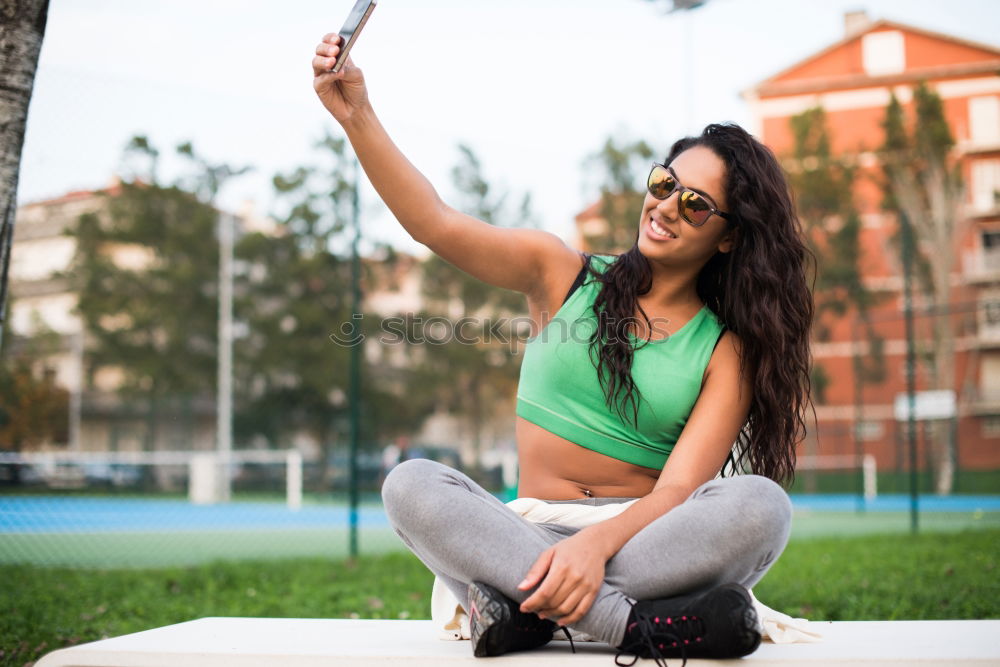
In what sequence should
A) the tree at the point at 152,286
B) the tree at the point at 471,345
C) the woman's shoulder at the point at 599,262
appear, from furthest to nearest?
the tree at the point at 471,345
the tree at the point at 152,286
the woman's shoulder at the point at 599,262

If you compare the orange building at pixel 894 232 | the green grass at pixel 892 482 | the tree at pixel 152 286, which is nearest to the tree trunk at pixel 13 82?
the tree at pixel 152 286

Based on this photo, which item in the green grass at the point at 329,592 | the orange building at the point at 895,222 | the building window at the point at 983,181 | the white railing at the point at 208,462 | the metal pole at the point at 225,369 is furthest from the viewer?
the building window at the point at 983,181

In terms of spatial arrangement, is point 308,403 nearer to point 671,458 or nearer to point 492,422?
point 492,422

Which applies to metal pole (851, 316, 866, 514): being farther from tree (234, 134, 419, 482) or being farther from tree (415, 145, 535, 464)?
tree (234, 134, 419, 482)

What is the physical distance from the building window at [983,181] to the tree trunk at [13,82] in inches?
982

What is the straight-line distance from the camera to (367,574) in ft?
19.2

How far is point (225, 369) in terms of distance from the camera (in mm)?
16172

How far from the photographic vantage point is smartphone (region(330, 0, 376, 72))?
6.27 ft

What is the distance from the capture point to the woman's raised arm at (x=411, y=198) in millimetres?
1989

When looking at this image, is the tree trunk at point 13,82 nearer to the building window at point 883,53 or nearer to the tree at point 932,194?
the tree at point 932,194

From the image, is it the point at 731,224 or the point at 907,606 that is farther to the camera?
the point at 907,606

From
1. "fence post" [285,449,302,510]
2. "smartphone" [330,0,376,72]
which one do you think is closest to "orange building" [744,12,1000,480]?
"fence post" [285,449,302,510]

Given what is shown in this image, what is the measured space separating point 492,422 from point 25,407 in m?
7.99

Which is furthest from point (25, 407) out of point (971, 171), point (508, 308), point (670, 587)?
point (971, 171)
